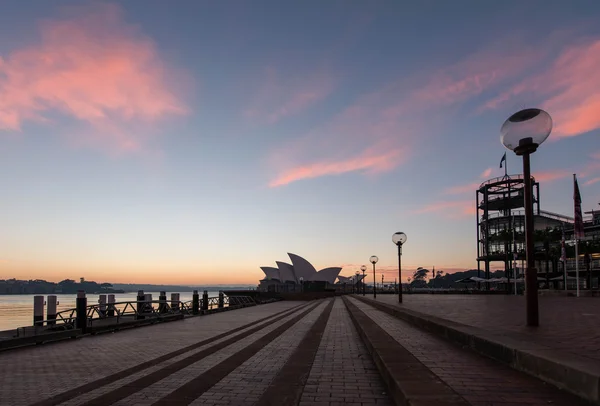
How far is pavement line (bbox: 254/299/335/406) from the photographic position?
576cm

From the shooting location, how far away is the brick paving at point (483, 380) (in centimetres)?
452

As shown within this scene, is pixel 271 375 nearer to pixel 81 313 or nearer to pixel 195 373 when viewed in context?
pixel 195 373

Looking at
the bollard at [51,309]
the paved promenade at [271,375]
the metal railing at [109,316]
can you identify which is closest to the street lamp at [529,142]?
the paved promenade at [271,375]

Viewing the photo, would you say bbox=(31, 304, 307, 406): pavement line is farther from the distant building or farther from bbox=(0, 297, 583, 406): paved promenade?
the distant building

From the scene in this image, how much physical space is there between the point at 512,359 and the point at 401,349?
7.90ft

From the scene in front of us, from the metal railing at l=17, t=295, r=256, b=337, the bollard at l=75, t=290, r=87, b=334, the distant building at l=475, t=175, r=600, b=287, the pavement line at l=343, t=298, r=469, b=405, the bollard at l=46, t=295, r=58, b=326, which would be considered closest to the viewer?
the pavement line at l=343, t=298, r=469, b=405

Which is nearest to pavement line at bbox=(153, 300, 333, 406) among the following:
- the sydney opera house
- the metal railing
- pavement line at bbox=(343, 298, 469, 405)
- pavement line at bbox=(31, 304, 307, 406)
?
pavement line at bbox=(31, 304, 307, 406)

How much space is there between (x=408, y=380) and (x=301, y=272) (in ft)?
370

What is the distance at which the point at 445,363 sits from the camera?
6695 millimetres

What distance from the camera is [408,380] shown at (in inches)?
219

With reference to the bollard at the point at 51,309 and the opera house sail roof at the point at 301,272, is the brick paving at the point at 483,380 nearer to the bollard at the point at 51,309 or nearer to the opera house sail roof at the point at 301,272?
the bollard at the point at 51,309

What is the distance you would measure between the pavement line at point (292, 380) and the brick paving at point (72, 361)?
306 cm

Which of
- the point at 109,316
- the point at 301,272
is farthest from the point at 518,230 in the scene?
the point at 109,316

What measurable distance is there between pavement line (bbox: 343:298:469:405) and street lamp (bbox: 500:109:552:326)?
10.2 feet
